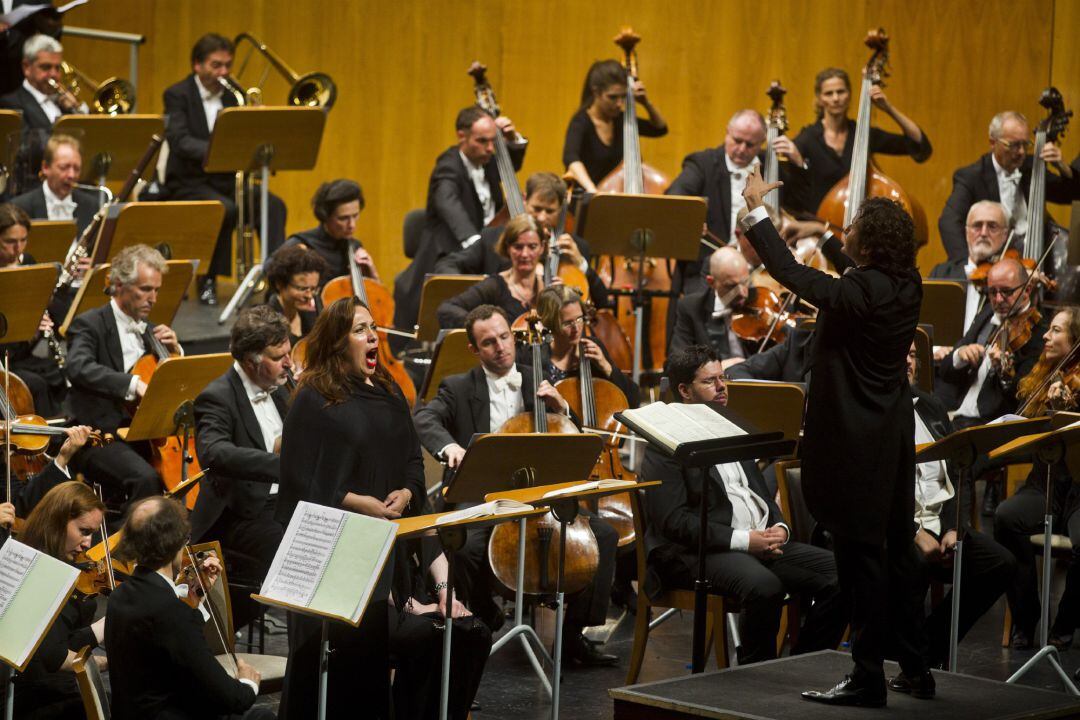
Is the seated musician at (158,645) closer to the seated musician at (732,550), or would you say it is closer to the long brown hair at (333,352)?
the long brown hair at (333,352)

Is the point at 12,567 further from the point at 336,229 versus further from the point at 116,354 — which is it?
the point at 336,229

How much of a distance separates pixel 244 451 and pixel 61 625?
2.86 feet

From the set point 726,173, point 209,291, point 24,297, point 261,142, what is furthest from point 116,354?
point 726,173

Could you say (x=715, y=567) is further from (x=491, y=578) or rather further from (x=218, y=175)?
(x=218, y=175)

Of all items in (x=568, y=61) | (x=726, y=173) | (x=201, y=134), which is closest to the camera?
(x=726, y=173)

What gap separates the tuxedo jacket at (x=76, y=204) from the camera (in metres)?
6.45

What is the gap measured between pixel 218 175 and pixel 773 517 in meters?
4.16

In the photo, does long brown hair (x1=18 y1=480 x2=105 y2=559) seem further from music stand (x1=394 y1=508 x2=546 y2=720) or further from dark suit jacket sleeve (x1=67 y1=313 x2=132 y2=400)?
dark suit jacket sleeve (x1=67 y1=313 x2=132 y2=400)

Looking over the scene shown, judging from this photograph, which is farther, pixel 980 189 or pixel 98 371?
pixel 980 189

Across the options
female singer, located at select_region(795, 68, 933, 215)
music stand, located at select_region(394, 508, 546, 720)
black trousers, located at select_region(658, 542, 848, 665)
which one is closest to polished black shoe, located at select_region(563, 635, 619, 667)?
black trousers, located at select_region(658, 542, 848, 665)

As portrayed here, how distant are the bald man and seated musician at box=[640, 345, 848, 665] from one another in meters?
1.25

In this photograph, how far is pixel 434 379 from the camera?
5.16 meters

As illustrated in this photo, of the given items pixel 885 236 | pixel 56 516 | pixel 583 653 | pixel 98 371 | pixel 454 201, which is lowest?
pixel 583 653

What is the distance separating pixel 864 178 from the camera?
6.72 m
